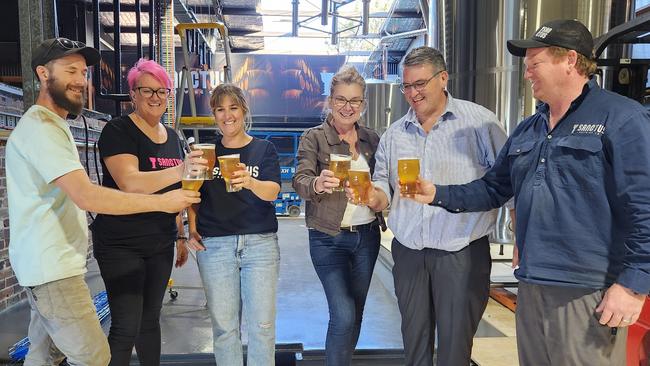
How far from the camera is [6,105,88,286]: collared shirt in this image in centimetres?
164

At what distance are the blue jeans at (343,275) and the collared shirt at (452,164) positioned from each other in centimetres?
28

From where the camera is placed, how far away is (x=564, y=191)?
1.50 meters

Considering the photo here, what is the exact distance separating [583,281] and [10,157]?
2045 mm

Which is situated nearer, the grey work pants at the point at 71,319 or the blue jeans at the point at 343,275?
the grey work pants at the point at 71,319

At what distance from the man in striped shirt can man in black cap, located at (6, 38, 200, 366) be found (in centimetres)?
98

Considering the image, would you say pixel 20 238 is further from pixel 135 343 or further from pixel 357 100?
pixel 357 100

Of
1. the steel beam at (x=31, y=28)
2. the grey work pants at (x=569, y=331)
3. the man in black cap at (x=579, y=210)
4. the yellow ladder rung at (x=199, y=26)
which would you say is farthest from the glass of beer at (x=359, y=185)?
the yellow ladder rung at (x=199, y=26)

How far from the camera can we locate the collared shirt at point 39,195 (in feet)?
5.39

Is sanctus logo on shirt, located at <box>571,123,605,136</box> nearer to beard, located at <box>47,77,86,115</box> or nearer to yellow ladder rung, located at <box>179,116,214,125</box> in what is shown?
beard, located at <box>47,77,86,115</box>

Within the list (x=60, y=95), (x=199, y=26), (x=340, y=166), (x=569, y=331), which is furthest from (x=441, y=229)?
(x=199, y=26)

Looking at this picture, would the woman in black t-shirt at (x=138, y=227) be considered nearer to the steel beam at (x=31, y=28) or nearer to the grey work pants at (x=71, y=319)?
the grey work pants at (x=71, y=319)

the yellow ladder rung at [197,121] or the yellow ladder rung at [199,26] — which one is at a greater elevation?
the yellow ladder rung at [199,26]

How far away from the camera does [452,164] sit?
2.00m

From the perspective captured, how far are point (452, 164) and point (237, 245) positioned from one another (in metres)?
1.05
